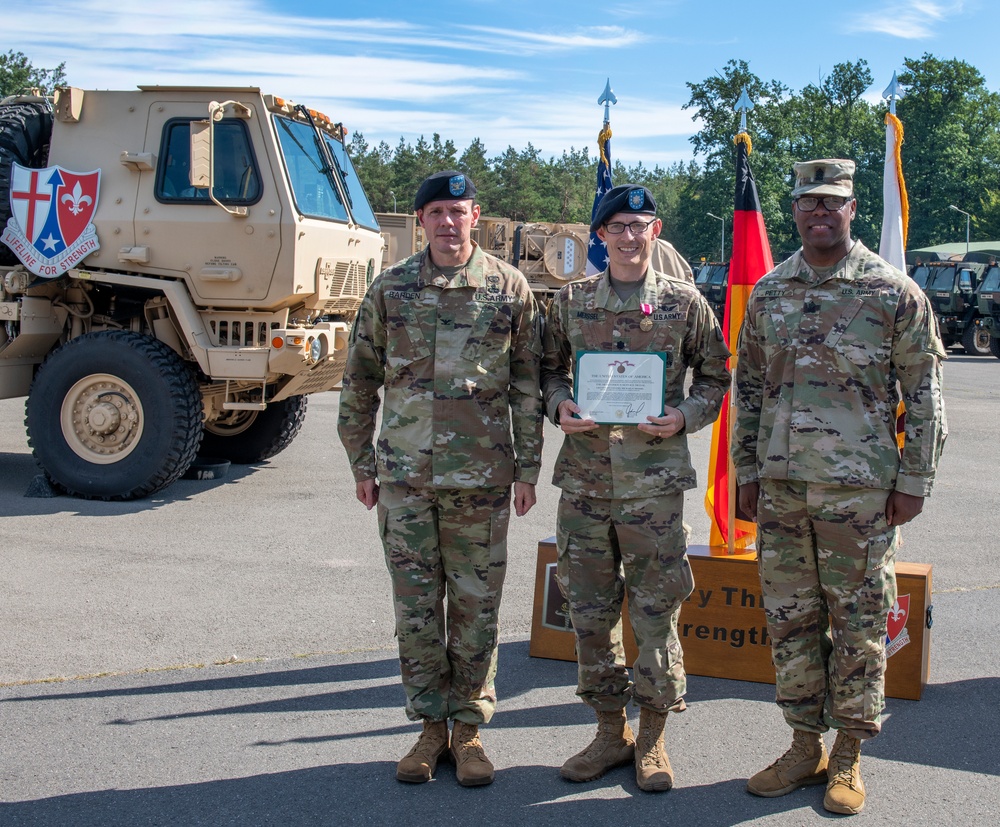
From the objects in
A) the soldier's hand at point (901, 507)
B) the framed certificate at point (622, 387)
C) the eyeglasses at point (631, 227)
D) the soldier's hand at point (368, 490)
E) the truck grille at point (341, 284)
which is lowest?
the soldier's hand at point (368, 490)

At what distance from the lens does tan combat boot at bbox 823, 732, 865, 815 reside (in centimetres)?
328

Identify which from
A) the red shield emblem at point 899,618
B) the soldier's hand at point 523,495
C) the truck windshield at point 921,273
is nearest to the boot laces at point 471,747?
the soldier's hand at point 523,495

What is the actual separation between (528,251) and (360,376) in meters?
20.7

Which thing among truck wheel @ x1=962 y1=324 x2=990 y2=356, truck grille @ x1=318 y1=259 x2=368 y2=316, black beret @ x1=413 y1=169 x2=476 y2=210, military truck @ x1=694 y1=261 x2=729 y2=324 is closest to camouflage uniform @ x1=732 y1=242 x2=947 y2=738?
black beret @ x1=413 y1=169 x2=476 y2=210

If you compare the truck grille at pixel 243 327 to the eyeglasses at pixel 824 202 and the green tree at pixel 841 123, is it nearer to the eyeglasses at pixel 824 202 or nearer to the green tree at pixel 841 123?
the eyeglasses at pixel 824 202

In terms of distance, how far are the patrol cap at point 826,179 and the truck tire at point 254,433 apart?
6.21m

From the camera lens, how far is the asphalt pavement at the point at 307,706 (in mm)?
3318

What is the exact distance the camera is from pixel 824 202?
133 inches

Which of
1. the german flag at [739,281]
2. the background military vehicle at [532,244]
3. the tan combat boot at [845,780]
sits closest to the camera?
the tan combat boot at [845,780]

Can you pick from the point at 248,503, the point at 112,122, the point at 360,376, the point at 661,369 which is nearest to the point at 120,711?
the point at 360,376

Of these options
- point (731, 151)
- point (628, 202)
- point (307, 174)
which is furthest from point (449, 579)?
point (731, 151)

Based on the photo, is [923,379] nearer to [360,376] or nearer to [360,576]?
[360,376]

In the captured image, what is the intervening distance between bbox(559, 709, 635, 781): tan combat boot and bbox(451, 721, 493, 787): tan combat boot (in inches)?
10.2

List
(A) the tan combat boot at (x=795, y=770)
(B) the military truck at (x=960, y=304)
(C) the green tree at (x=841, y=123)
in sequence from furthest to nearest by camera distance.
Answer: (C) the green tree at (x=841, y=123), (B) the military truck at (x=960, y=304), (A) the tan combat boot at (x=795, y=770)
